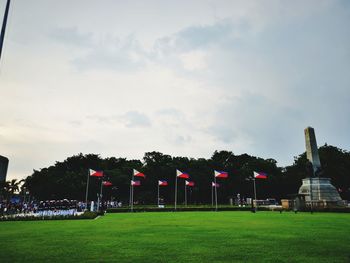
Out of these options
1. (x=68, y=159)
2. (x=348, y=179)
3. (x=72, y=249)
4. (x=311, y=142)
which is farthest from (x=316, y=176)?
(x=68, y=159)

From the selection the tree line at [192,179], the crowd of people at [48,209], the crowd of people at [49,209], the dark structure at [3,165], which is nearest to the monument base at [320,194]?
the crowd of people at [48,209]

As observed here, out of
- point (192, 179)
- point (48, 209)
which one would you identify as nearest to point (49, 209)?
point (48, 209)

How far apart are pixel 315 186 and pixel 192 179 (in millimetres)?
45752

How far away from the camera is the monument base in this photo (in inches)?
1738

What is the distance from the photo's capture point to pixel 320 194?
148 ft

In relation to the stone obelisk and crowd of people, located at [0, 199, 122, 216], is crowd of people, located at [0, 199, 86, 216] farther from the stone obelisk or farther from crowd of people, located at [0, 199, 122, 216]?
the stone obelisk

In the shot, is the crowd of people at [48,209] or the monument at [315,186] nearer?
the crowd of people at [48,209]

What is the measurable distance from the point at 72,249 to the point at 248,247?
6.16m

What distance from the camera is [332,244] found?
11.0 metres

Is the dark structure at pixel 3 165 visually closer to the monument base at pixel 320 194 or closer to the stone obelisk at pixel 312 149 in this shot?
the monument base at pixel 320 194

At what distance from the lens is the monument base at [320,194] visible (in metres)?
44.2

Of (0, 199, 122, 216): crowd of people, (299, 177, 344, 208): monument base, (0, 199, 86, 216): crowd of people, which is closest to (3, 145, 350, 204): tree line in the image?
(299, 177, 344, 208): monument base

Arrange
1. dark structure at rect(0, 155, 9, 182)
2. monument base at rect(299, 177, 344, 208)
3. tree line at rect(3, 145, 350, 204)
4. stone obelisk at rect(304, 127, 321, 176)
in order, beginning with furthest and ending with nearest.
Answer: tree line at rect(3, 145, 350, 204) → stone obelisk at rect(304, 127, 321, 176) → monument base at rect(299, 177, 344, 208) → dark structure at rect(0, 155, 9, 182)

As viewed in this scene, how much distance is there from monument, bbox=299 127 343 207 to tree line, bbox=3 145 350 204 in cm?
3527
